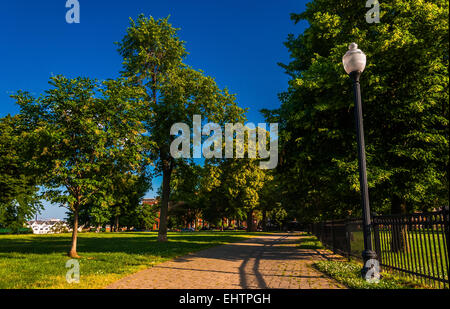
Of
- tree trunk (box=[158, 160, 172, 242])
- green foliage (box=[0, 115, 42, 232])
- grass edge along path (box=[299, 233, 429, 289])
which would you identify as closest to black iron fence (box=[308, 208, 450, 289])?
grass edge along path (box=[299, 233, 429, 289])

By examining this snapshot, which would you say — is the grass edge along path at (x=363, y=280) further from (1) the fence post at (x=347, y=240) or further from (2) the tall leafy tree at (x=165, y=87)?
(2) the tall leafy tree at (x=165, y=87)

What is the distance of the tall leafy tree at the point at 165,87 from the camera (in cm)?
2148

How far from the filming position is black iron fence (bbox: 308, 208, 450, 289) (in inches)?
212

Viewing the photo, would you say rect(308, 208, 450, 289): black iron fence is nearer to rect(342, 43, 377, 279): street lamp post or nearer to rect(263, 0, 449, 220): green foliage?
rect(342, 43, 377, 279): street lamp post

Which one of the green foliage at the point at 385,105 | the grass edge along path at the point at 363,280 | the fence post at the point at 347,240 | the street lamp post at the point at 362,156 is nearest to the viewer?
the grass edge along path at the point at 363,280

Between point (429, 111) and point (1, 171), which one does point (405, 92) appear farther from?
point (1, 171)

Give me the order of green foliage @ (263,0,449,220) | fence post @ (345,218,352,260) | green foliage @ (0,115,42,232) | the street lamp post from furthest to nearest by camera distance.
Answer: green foliage @ (0,115,42,232) < fence post @ (345,218,352,260) < green foliage @ (263,0,449,220) < the street lamp post

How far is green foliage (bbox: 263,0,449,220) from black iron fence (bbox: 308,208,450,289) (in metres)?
2.06

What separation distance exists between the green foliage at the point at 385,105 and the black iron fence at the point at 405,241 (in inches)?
81.1

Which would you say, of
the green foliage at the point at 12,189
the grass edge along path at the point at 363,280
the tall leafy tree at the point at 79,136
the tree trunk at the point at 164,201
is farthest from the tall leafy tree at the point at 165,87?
the grass edge along path at the point at 363,280

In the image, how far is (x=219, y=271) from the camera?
912 cm

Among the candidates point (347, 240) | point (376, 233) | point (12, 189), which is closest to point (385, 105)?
point (376, 233)
